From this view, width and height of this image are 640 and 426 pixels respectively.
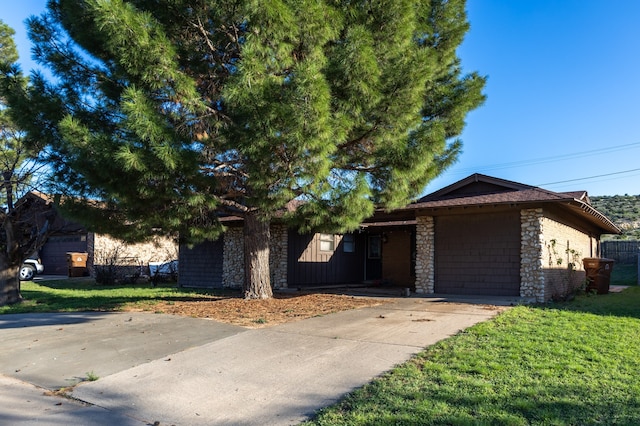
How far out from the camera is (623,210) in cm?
5003

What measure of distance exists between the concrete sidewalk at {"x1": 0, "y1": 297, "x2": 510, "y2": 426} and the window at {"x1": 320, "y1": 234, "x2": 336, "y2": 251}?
888 centimetres

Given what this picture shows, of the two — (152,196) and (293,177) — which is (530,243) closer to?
(293,177)

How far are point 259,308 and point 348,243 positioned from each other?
9.82m

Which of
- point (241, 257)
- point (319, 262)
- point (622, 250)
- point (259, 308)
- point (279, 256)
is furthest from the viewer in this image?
point (622, 250)

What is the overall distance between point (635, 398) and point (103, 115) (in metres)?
9.76

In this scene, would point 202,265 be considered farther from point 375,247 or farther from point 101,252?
point 101,252

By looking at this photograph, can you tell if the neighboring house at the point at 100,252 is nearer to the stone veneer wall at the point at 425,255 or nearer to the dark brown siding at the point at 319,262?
the dark brown siding at the point at 319,262

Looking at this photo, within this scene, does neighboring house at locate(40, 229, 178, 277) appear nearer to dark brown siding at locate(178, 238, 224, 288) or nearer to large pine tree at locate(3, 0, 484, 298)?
dark brown siding at locate(178, 238, 224, 288)

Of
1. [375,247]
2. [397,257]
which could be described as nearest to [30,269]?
[375,247]

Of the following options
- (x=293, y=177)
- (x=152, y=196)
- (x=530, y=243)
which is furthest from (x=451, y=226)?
(x=152, y=196)

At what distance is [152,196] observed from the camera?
8.39 m

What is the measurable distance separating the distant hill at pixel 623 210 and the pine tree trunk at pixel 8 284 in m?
43.3

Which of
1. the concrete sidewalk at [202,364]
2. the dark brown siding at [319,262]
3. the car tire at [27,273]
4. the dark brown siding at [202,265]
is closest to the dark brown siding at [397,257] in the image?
the dark brown siding at [319,262]

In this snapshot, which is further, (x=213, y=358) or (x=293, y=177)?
(x=293, y=177)
